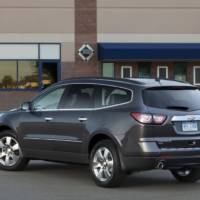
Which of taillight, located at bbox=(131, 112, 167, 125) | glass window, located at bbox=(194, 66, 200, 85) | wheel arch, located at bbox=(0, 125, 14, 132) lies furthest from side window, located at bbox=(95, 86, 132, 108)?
glass window, located at bbox=(194, 66, 200, 85)

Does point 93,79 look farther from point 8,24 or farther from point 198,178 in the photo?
point 8,24

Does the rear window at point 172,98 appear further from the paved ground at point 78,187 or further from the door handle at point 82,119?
the paved ground at point 78,187

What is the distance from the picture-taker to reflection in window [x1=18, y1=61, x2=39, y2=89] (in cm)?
3510

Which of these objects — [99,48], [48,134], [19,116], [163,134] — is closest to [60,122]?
[48,134]

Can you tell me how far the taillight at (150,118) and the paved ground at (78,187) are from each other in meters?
1.03

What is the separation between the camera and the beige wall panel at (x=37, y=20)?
34406 mm

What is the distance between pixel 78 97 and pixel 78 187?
1.52 metres

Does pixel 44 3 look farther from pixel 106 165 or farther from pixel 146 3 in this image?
pixel 106 165

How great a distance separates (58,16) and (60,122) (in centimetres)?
2487

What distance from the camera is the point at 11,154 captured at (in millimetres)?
11484

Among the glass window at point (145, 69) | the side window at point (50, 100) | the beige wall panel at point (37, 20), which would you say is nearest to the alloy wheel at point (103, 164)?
the side window at point (50, 100)

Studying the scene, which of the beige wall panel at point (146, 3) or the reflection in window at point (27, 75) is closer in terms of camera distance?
the beige wall panel at point (146, 3)

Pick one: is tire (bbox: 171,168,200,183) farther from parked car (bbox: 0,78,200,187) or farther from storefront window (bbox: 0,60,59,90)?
storefront window (bbox: 0,60,59,90)

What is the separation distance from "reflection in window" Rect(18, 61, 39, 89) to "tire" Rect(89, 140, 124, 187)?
25556 millimetres
